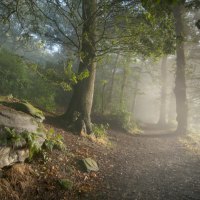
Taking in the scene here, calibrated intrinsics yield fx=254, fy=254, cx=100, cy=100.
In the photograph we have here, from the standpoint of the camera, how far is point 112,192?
21.1 feet

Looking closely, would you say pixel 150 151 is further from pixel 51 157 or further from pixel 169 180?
pixel 51 157

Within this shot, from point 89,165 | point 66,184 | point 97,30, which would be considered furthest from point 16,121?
point 97,30

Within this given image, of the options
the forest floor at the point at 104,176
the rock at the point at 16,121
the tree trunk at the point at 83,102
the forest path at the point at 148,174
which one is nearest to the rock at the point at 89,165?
the forest floor at the point at 104,176

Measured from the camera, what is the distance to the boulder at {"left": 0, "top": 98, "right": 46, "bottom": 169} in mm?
5481

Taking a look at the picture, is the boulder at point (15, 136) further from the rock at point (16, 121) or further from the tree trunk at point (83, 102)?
the tree trunk at point (83, 102)

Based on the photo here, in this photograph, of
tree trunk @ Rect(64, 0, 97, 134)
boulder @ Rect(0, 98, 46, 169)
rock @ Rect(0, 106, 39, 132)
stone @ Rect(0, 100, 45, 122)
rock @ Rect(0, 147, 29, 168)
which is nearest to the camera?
rock @ Rect(0, 147, 29, 168)

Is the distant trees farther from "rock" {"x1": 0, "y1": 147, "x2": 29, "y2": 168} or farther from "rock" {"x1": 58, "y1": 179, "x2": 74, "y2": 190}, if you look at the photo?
"rock" {"x1": 58, "y1": 179, "x2": 74, "y2": 190}

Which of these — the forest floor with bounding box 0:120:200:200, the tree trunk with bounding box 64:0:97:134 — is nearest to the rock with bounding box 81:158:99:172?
the forest floor with bounding box 0:120:200:200

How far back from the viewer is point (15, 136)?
5797 mm

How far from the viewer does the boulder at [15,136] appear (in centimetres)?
548

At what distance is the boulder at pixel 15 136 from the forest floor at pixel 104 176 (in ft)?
0.78

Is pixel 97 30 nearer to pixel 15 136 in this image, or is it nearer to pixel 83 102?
pixel 83 102

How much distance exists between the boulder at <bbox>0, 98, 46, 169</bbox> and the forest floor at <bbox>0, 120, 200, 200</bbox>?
24 centimetres

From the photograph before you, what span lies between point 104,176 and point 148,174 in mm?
1770
